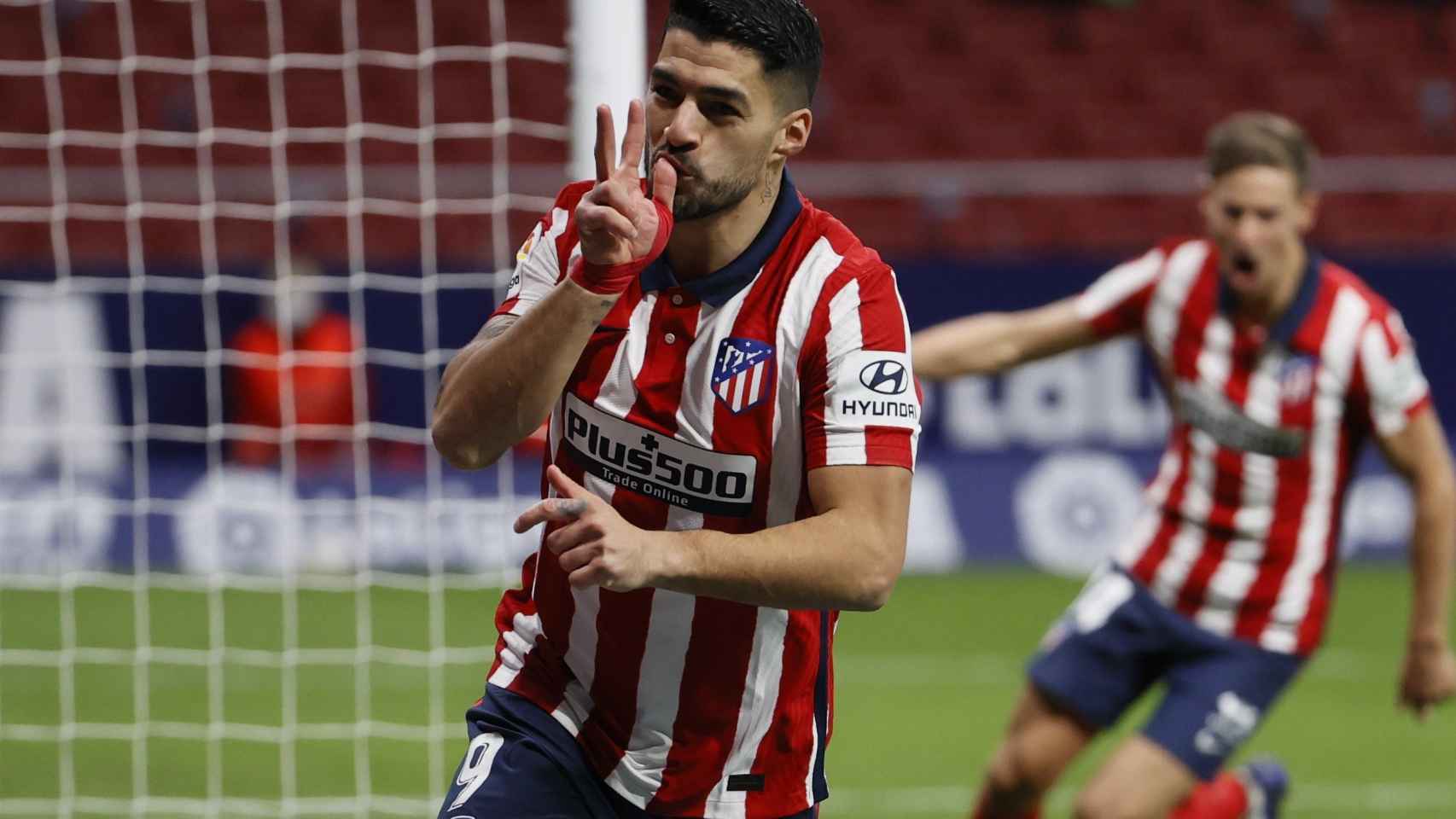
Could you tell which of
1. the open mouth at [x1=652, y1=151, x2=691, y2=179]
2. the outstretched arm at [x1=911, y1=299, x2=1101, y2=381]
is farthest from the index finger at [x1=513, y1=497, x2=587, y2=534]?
the outstretched arm at [x1=911, y1=299, x2=1101, y2=381]

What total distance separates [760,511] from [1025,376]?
27.6 ft

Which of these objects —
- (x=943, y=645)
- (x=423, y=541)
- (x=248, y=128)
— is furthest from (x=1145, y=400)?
(x=248, y=128)

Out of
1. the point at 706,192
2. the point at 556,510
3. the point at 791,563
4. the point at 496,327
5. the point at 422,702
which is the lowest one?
the point at 422,702

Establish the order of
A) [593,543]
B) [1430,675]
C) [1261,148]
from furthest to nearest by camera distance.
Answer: [1261,148] → [1430,675] → [593,543]

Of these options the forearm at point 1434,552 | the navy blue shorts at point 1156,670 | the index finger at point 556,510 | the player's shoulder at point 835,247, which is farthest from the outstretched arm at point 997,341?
the index finger at point 556,510

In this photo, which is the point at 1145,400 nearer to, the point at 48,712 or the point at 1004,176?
the point at 1004,176

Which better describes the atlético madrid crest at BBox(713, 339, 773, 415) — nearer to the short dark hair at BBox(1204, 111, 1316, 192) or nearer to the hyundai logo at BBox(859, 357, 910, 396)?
the hyundai logo at BBox(859, 357, 910, 396)

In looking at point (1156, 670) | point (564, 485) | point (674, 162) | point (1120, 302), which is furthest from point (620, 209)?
point (1156, 670)

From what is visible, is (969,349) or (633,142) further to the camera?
(969,349)

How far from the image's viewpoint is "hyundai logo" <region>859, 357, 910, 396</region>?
3.14 m

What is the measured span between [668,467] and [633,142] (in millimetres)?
623

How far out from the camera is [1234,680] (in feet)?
17.4

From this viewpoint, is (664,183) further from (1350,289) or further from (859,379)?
(1350,289)

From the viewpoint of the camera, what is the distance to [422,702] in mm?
8539
